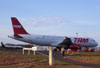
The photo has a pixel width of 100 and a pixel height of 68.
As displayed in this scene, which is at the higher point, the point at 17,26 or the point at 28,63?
the point at 17,26

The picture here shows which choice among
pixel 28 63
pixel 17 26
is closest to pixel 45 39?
pixel 17 26

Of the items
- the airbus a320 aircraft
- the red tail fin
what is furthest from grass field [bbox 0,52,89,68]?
the red tail fin

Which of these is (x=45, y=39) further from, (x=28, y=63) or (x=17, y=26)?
(x=28, y=63)

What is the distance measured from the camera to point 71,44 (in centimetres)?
4878

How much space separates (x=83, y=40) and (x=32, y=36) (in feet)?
40.8

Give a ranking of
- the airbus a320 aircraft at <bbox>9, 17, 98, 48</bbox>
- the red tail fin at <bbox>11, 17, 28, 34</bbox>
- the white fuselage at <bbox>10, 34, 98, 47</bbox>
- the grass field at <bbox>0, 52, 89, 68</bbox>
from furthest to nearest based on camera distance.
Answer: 1. the white fuselage at <bbox>10, 34, 98, 47</bbox>
2. the airbus a320 aircraft at <bbox>9, 17, 98, 48</bbox>
3. the red tail fin at <bbox>11, 17, 28, 34</bbox>
4. the grass field at <bbox>0, 52, 89, 68</bbox>

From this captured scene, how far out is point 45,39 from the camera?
158ft

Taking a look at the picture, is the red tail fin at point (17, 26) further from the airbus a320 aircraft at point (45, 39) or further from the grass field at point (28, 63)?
the grass field at point (28, 63)

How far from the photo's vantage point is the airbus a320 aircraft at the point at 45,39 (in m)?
46.1

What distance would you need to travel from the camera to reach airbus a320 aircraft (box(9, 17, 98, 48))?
→ 46.1m

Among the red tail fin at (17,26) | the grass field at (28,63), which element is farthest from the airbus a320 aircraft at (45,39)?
the grass field at (28,63)

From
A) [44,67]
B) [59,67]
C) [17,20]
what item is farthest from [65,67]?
[17,20]

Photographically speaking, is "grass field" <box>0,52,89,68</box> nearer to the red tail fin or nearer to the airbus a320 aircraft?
the airbus a320 aircraft

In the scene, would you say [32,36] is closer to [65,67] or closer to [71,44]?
[71,44]
